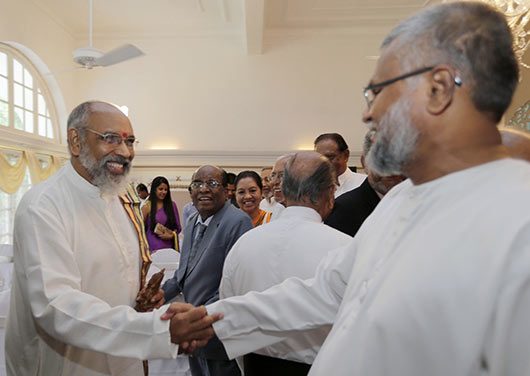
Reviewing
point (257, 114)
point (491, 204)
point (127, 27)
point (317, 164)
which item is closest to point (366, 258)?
point (491, 204)

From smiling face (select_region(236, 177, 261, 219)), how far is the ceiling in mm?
4392

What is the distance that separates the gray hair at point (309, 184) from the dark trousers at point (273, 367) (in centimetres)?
77

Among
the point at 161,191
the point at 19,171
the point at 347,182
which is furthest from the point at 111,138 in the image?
the point at 19,171

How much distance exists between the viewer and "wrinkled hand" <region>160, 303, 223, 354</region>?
163 centimetres

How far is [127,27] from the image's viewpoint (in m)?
9.67

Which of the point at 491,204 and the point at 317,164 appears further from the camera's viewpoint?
the point at 317,164

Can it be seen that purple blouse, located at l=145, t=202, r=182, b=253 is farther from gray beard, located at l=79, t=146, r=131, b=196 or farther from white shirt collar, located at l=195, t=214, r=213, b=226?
gray beard, located at l=79, t=146, r=131, b=196

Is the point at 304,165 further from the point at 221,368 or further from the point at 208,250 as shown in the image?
the point at 221,368

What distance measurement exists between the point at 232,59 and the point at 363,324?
376 inches

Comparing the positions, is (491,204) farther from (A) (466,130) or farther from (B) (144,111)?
(B) (144,111)

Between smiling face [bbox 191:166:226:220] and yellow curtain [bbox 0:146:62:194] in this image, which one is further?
yellow curtain [bbox 0:146:62:194]

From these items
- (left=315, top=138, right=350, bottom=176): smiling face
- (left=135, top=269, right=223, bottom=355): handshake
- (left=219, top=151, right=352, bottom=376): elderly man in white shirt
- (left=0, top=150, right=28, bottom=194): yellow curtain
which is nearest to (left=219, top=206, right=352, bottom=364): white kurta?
(left=219, top=151, right=352, bottom=376): elderly man in white shirt

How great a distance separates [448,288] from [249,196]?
3601mm

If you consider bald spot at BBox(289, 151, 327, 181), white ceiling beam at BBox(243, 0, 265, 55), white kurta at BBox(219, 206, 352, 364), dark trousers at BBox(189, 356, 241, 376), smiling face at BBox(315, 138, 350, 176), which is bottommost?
dark trousers at BBox(189, 356, 241, 376)
